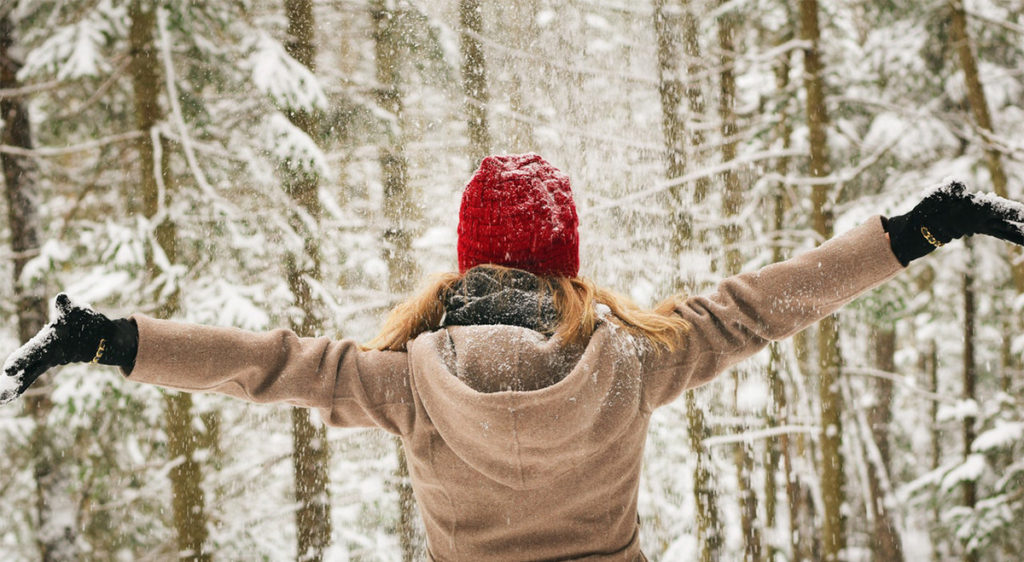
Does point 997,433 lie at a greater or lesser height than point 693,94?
lesser

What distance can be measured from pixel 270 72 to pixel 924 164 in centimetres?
746

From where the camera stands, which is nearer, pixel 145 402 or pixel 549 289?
pixel 549 289

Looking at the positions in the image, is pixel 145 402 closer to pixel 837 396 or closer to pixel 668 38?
pixel 668 38

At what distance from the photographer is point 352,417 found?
67.7 inches

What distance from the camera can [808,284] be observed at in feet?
5.79

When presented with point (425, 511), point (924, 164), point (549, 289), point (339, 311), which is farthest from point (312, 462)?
point (924, 164)

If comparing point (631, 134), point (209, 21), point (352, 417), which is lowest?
point (352, 417)

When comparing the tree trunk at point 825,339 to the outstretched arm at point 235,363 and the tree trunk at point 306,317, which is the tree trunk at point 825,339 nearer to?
the tree trunk at point 306,317

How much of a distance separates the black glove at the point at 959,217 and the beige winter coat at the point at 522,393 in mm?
101

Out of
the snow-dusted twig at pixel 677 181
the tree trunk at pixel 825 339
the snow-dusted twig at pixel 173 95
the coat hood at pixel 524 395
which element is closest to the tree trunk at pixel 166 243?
the snow-dusted twig at pixel 173 95

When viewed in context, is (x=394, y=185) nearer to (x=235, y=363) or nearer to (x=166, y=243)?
(x=166, y=243)

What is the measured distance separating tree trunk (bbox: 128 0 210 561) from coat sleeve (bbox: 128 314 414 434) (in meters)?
4.63

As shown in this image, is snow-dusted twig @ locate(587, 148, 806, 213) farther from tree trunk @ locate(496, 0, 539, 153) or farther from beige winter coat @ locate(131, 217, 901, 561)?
beige winter coat @ locate(131, 217, 901, 561)

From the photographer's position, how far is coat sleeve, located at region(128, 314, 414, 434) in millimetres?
1533
